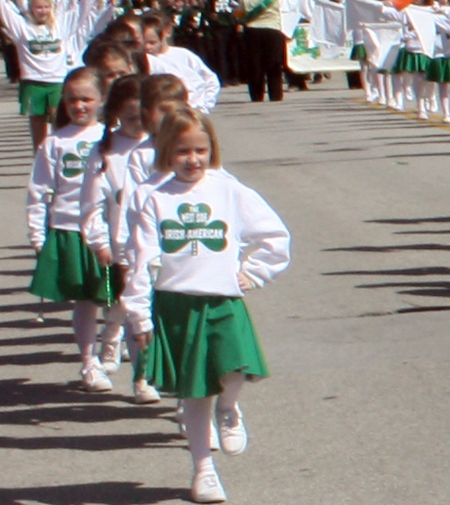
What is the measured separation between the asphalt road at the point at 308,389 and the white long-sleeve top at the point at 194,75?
1168 mm

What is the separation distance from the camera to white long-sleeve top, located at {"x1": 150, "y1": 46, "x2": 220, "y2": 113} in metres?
9.79

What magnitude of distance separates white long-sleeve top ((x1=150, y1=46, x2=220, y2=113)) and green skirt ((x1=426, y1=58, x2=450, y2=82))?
11649 mm

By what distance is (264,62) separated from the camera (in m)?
26.4

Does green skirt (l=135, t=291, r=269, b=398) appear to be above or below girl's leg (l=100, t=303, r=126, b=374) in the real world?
above

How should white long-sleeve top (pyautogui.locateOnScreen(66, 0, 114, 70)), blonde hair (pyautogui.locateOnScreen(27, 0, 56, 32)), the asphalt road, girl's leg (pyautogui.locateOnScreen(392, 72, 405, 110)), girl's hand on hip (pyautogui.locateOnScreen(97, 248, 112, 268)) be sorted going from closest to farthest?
the asphalt road, girl's hand on hip (pyautogui.locateOnScreen(97, 248, 112, 268)), blonde hair (pyautogui.locateOnScreen(27, 0, 56, 32)), white long-sleeve top (pyautogui.locateOnScreen(66, 0, 114, 70)), girl's leg (pyautogui.locateOnScreen(392, 72, 405, 110))

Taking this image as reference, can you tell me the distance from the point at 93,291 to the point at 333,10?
64.2ft

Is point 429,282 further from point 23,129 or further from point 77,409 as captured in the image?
point 23,129

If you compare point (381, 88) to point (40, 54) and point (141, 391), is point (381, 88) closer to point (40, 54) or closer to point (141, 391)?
point (40, 54)

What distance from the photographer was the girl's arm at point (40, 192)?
746cm

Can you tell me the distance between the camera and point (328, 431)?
650 centimetres

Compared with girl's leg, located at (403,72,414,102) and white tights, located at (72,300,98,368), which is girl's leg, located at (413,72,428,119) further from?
white tights, located at (72,300,98,368)

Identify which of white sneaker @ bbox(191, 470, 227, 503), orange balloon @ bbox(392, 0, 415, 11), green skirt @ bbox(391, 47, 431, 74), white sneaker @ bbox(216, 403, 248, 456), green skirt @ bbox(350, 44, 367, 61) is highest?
white sneaker @ bbox(216, 403, 248, 456)

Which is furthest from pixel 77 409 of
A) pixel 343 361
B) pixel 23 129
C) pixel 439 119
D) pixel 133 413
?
pixel 23 129

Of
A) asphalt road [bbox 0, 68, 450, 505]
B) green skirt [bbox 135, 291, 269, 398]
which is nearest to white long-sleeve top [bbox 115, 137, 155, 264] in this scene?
asphalt road [bbox 0, 68, 450, 505]
